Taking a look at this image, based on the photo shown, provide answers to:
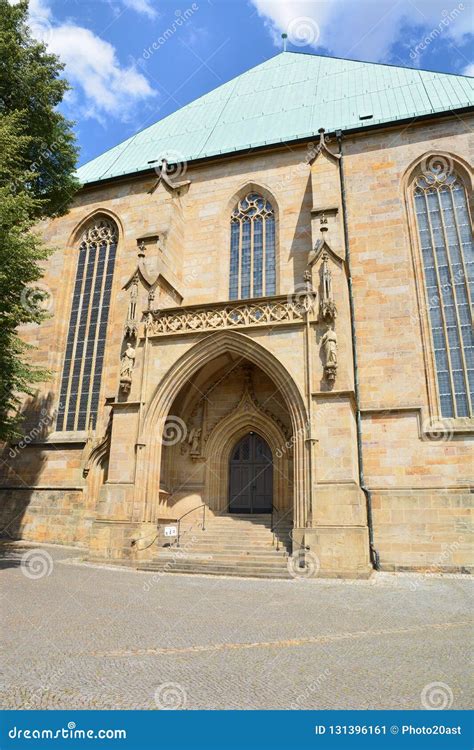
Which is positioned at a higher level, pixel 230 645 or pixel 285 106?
pixel 285 106

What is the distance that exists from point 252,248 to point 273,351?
5.81 metres

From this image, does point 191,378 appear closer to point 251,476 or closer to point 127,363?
point 127,363

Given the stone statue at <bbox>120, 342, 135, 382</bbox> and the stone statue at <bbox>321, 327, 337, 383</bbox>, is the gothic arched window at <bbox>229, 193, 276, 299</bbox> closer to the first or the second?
the stone statue at <bbox>120, 342, 135, 382</bbox>

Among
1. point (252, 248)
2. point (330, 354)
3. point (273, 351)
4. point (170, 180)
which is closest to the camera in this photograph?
point (330, 354)

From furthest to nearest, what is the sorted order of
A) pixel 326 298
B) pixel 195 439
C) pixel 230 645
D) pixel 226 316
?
pixel 195 439, pixel 226 316, pixel 326 298, pixel 230 645

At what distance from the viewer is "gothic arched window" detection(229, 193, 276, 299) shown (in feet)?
53.5

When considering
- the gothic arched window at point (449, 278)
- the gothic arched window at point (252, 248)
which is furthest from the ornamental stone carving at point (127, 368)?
the gothic arched window at point (449, 278)

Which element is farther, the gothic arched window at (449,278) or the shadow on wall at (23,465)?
the shadow on wall at (23,465)

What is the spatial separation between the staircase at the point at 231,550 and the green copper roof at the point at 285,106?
1320 cm

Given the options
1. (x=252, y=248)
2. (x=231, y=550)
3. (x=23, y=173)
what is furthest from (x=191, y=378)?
(x=23, y=173)

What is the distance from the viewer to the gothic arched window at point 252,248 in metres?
16.3

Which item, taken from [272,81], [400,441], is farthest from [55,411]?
[272,81]

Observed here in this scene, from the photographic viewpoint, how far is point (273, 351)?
12.4 metres

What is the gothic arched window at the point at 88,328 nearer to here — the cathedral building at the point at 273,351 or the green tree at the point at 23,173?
the cathedral building at the point at 273,351
